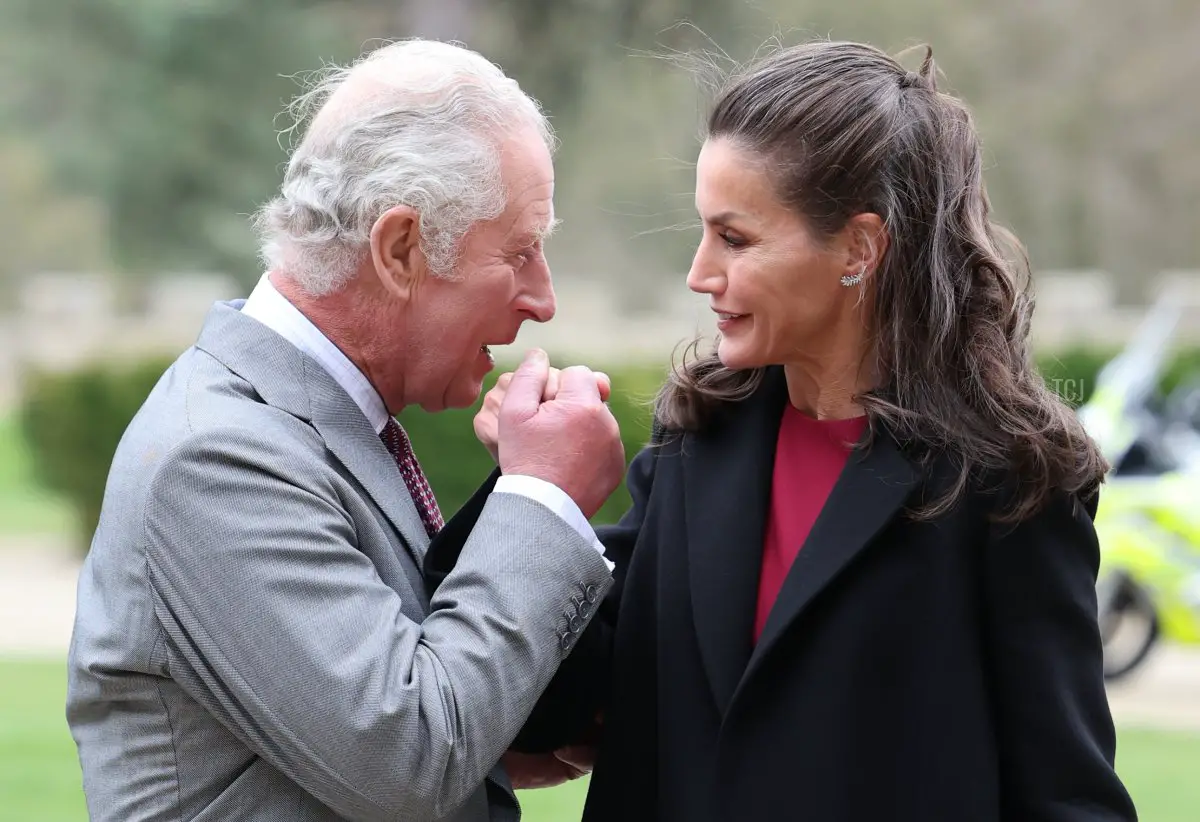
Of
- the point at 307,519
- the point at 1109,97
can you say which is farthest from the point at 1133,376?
the point at 1109,97

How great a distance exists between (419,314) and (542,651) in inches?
21.5

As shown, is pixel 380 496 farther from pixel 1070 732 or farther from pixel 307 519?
pixel 1070 732

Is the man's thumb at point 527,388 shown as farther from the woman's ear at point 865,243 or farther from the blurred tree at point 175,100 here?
the blurred tree at point 175,100

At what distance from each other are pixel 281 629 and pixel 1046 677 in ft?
3.30

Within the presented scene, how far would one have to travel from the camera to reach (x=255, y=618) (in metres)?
1.89

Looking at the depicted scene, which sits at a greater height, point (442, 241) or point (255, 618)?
point (442, 241)

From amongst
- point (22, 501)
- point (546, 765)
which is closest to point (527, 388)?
point (546, 765)

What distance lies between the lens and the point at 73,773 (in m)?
6.56

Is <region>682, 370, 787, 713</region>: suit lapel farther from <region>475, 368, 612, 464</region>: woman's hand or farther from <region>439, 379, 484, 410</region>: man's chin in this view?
<region>439, 379, 484, 410</region>: man's chin

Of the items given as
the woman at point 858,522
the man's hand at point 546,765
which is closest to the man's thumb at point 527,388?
the woman at point 858,522

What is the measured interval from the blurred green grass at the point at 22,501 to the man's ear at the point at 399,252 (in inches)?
463

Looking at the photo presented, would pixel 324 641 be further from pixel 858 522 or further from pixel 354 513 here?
pixel 858 522

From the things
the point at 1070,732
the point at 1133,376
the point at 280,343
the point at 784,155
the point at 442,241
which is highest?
the point at 784,155

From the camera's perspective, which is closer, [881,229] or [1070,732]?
[1070,732]
